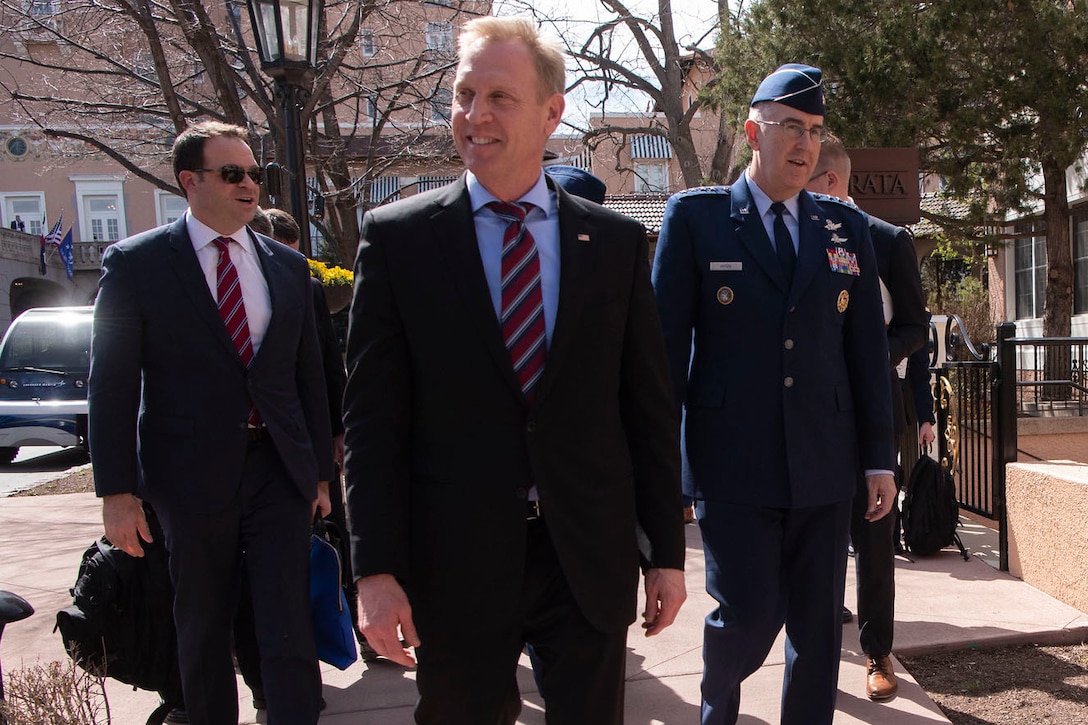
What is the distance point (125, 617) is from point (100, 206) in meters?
39.1

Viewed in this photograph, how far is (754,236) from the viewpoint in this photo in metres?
2.98

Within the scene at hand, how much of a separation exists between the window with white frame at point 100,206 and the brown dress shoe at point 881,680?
38.6 meters

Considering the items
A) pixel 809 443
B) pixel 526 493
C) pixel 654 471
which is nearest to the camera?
pixel 526 493

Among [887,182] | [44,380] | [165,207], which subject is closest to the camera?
[887,182]

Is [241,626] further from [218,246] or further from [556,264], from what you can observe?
[556,264]

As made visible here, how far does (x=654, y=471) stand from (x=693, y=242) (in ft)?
3.70

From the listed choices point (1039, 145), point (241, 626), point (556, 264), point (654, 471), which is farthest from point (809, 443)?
point (1039, 145)

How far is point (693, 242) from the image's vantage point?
3025mm

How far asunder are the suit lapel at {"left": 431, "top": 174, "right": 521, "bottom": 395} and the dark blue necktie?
4.23 ft

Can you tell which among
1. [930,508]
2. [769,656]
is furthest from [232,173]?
[930,508]

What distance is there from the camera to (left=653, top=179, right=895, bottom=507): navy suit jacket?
9.49 feet

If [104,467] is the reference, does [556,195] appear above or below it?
above

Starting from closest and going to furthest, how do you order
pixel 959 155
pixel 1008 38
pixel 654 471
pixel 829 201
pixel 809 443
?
1. pixel 654 471
2. pixel 809 443
3. pixel 829 201
4. pixel 1008 38
5. pixel 959 155

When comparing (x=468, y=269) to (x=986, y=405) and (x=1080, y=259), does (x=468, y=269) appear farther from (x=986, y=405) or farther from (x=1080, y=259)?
(x=1080, y=259)
